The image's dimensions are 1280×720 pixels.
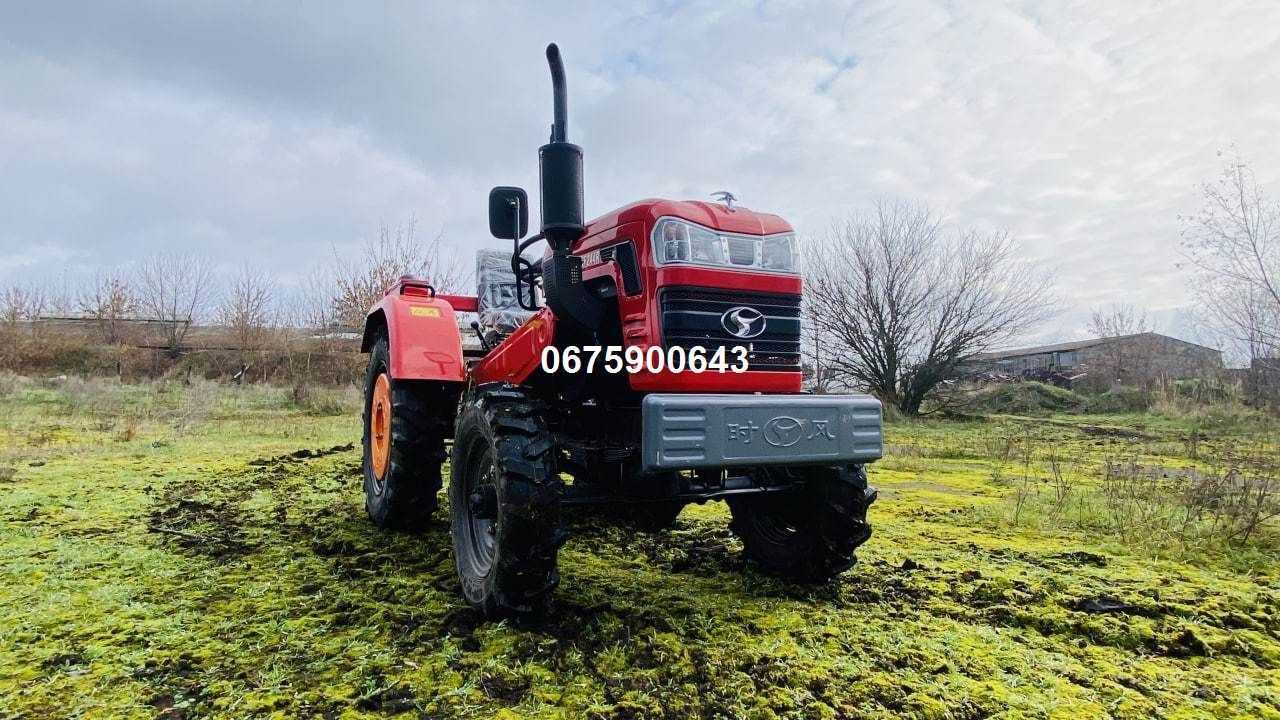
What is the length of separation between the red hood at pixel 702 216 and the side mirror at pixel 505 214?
1.51 feet

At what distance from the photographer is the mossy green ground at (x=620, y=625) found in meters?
1.98

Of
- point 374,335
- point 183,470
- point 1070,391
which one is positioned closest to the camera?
point 374,335

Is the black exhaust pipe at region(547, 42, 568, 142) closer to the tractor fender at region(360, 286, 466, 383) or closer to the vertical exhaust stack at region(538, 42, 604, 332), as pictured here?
the vertical exhaust stack at region(538, 42, 604, 332)

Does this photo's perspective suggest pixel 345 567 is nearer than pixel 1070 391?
Yes

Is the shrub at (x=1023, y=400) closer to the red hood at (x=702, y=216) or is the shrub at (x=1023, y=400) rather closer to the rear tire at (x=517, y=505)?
the red hood at (x=702, y=216)

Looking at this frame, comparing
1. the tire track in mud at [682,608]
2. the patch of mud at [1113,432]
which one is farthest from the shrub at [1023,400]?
the tire track in mud at [682,608]

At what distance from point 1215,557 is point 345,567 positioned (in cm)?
416

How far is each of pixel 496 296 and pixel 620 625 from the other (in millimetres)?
2826

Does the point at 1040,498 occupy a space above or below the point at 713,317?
below

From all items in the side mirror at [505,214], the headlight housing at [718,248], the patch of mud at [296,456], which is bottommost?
the patch of mud at [296,456]

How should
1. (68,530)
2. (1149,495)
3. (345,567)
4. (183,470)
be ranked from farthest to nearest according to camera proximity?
(183,470), (1149,495), (68,530), (345,567)

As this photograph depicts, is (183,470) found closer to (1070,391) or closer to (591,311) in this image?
(591,311)

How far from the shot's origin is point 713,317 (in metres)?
2.52

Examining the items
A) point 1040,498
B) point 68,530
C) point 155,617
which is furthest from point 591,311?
point 1040,498
